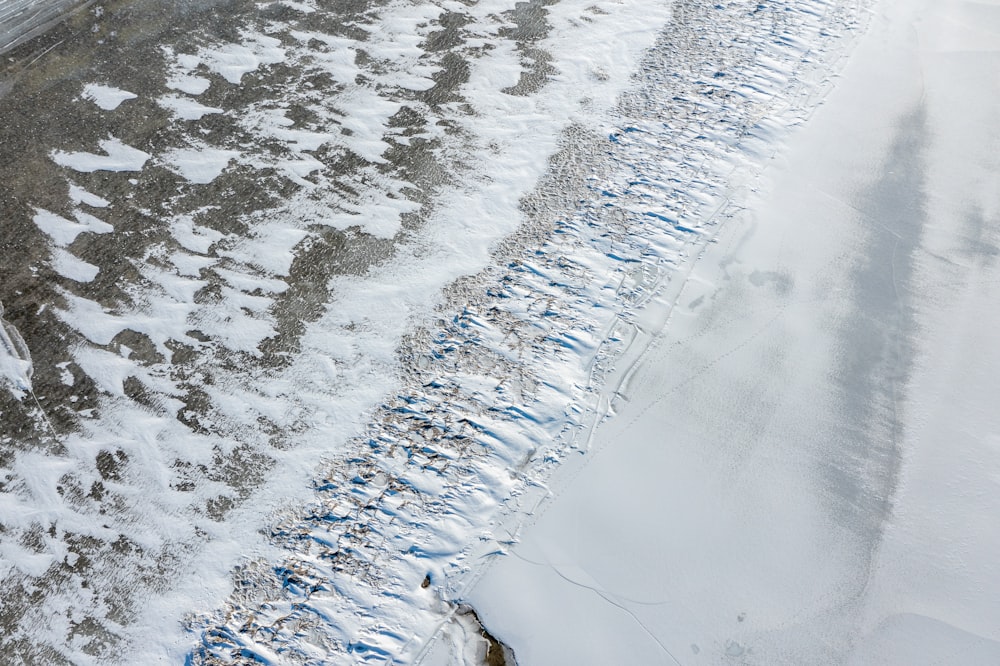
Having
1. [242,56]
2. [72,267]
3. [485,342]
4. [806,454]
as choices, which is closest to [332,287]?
[485,342]

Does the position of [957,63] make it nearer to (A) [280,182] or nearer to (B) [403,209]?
(B) [403,209]

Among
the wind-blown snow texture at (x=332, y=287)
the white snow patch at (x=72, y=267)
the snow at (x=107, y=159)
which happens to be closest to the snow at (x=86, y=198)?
the wind-blown snow texture at (x=332, y=287)

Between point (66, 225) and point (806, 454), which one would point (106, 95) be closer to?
point (66, 225)

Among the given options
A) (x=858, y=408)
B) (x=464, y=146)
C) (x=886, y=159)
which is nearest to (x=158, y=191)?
(x=464, y=146)

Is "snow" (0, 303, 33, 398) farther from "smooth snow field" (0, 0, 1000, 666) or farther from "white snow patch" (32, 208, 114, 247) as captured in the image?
"white snow patch" (32, 208, 114, 247)

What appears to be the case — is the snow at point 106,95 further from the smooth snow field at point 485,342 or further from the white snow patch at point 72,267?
the white snow patch at point 72,267

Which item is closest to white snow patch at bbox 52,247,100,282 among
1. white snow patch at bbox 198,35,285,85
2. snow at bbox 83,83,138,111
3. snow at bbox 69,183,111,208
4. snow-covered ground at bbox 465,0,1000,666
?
snow at bbox 69,183,111,208

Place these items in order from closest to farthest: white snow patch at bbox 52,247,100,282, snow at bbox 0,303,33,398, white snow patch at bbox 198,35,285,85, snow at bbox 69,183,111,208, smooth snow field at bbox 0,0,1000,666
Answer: smooth snow field at bbox 0,0,1000,666, snow at bbox 0,303,33,398, white snow patch at bbox 52,247,100,282, snow at bbox 69,183,111,208, white snow patch at bbox 198,35,285,85
